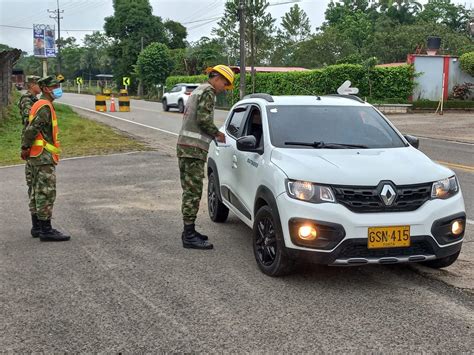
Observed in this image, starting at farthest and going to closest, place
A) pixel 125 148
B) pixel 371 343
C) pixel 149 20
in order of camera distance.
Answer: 1. pixel 149 20
2. pixel 125 148
3. pixel 371 343

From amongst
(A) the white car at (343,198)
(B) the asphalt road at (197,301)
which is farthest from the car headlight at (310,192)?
(B) the asphalt road at (197,301)

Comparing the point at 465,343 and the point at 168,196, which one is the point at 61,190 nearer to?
the point at 168,196

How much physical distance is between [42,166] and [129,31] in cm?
6804

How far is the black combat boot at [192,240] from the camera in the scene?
5934mm

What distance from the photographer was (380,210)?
441 centimetres

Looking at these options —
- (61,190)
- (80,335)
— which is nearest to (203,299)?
(80,335)

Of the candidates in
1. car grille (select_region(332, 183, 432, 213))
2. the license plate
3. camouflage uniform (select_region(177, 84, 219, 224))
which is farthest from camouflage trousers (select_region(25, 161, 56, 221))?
the license plate

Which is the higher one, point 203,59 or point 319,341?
point 203,59

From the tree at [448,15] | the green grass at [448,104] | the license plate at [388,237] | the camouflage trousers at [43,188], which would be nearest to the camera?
the license plate at [388,237]

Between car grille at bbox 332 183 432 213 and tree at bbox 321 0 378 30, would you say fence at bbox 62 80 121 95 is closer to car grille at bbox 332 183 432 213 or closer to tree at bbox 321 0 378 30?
tree at bbox 321 0 378 30

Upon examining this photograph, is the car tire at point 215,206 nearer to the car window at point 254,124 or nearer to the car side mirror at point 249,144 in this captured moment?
the car window at point 254,124

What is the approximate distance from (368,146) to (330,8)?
8459 centimetres

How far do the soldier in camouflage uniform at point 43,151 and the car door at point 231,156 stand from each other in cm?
185

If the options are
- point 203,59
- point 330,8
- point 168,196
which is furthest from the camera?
point 330,8
